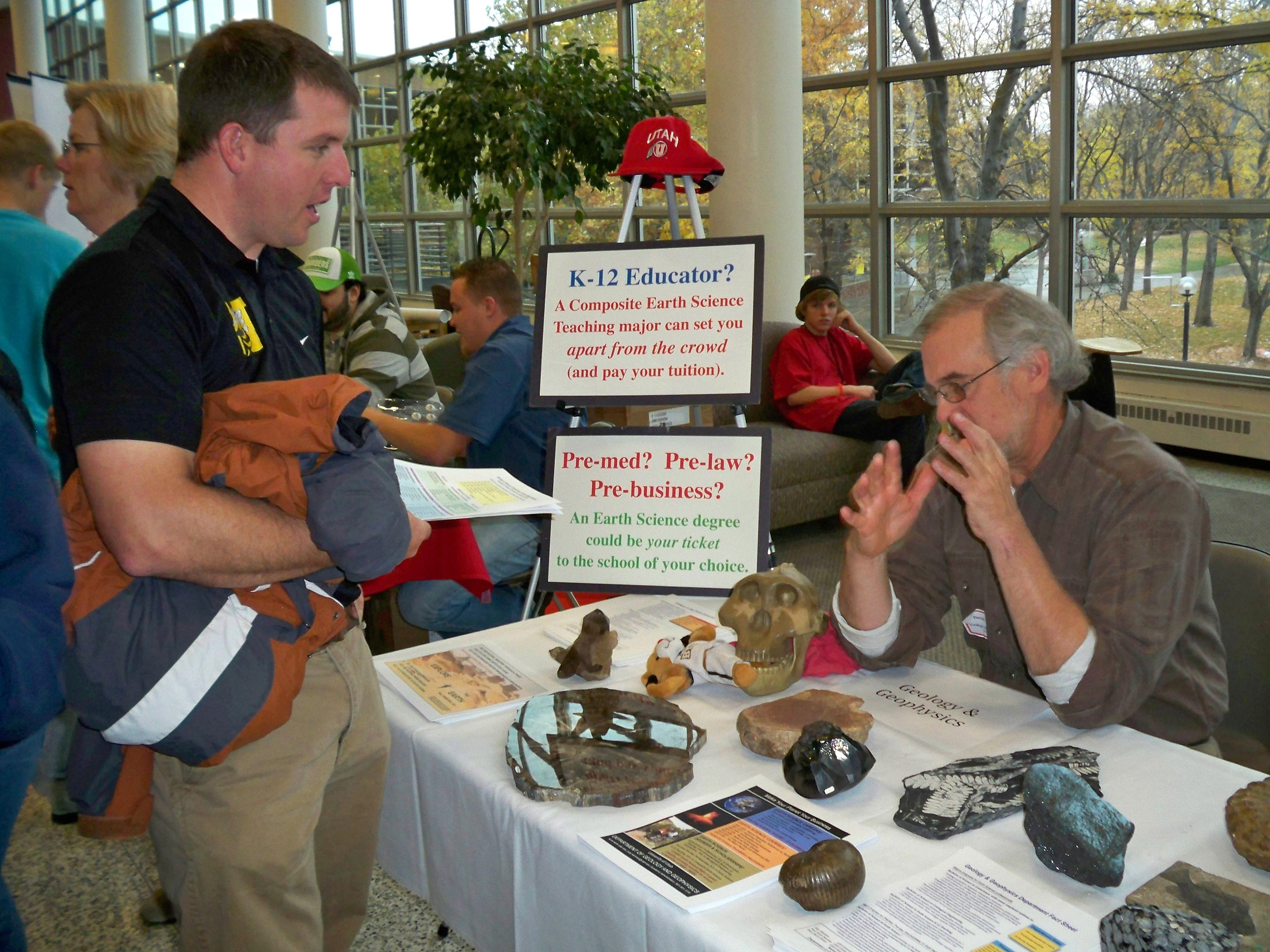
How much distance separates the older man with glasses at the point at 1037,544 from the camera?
1.38 meters

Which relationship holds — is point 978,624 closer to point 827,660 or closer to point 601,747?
point 827,660

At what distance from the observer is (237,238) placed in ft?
4.11

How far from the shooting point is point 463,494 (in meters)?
1.48

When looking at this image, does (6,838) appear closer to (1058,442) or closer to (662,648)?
(662,648)

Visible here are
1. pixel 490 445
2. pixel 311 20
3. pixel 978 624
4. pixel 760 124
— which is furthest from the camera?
pixel 311 20

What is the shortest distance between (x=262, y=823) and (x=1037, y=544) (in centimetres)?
111

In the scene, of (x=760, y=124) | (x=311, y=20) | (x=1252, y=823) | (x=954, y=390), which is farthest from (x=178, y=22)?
(x=1252, y=823)

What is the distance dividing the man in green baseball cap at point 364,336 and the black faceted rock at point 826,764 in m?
2.44

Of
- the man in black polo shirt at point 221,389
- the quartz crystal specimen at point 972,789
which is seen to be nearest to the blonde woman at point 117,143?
the man in black polo shirt at point 221,389

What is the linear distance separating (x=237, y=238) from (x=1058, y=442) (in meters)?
1.21

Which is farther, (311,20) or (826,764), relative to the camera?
(311,20)

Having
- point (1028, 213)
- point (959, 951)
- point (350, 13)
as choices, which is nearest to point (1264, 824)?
point (959, 951)

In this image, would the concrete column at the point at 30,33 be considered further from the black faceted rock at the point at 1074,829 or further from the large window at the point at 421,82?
the black faceted rock at the point at 1074,829

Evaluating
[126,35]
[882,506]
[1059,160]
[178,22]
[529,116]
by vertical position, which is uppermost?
[178,22]
